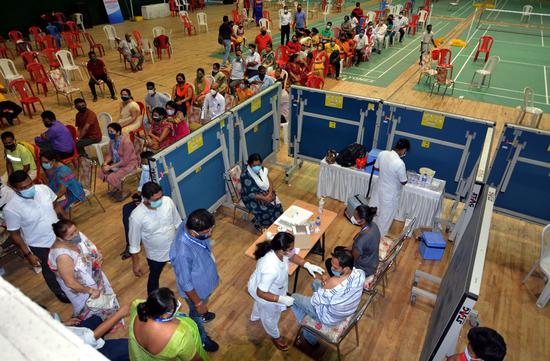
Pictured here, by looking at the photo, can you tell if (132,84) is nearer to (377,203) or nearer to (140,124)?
(140,124)

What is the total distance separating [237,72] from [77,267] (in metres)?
8.32

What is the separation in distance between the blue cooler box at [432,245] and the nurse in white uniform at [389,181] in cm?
62

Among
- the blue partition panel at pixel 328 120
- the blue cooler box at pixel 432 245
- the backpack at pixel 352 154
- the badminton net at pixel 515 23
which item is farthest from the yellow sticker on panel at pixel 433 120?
the badminton net at pixel 515 23

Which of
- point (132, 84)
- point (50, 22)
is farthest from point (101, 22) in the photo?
point (132, 84)

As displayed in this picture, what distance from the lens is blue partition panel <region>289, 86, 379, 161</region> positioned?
6.66 metres

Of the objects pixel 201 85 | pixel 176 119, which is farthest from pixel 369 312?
pixel 201 85

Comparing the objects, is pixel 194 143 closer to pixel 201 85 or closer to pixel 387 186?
pixel 387 186

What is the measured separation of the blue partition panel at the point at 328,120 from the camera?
666cm

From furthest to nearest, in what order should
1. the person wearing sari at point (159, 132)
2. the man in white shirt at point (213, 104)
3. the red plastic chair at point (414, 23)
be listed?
the red plastic chair at point (414, 23)
the man in white shirt at point (213, 104)
the person wearing sari at point (159, 132)

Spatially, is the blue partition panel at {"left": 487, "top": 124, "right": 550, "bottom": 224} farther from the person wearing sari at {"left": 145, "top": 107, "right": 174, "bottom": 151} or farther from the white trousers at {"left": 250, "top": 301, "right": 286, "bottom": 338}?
the person wearing sari at {"left": 145, "top": 107, "right": 174, "bottom": 151}

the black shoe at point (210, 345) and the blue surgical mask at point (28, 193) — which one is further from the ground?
the blue surgical mask at point (28, 193)

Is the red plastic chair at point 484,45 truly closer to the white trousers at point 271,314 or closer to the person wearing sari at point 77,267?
the white trousers at point 271,314

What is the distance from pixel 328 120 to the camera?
7.08m

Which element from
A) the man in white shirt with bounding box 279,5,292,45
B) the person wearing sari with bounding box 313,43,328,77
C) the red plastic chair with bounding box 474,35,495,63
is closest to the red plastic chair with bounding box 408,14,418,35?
the red plastic chair with bounding box 474,35,495,63
